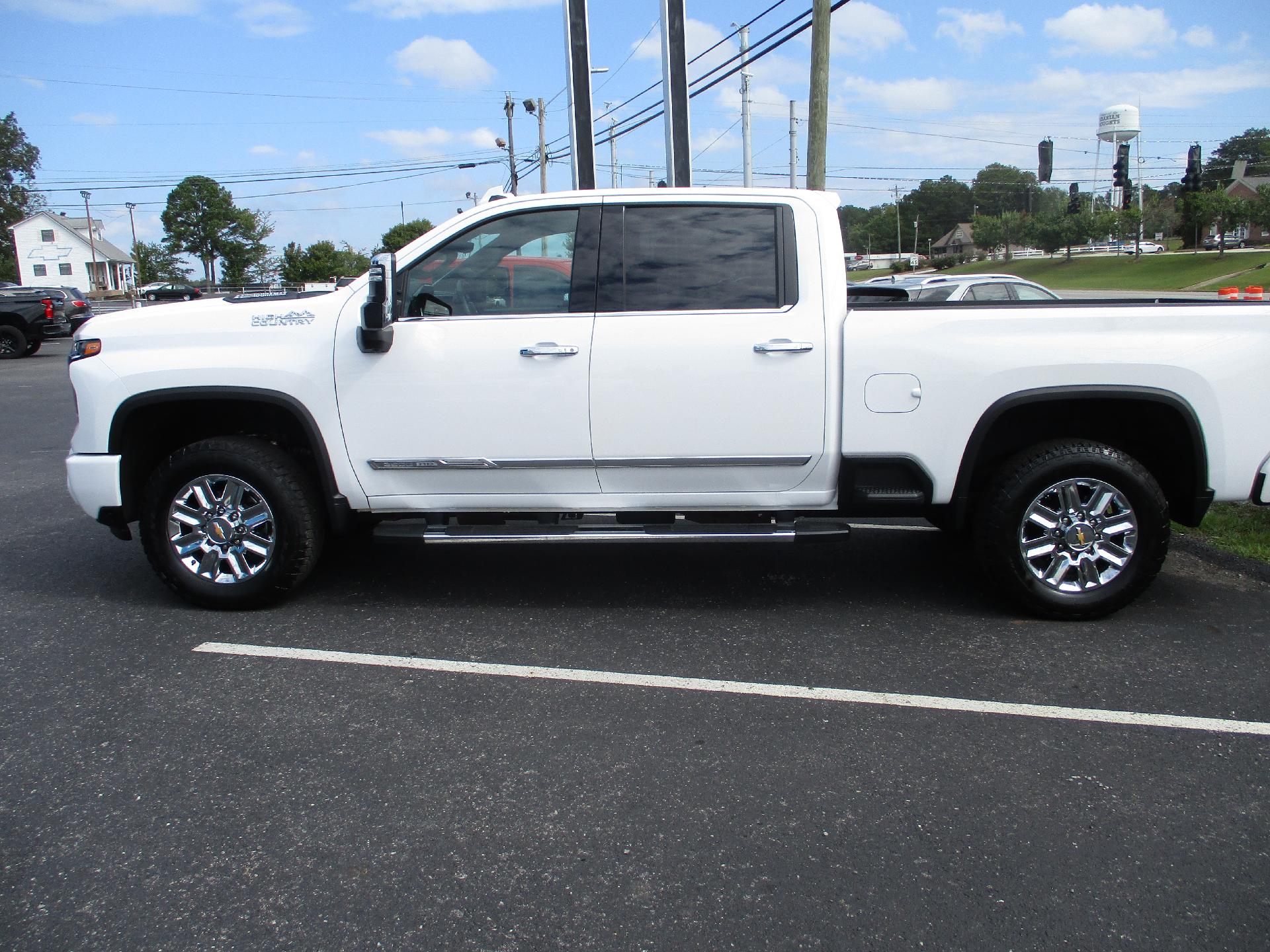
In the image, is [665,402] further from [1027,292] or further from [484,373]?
[1027,292]

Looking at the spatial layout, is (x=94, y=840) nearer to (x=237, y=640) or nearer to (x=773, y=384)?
(x=237, y=640)

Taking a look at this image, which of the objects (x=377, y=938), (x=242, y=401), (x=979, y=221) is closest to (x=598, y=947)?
(x=377, y=938)

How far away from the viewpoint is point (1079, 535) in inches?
188

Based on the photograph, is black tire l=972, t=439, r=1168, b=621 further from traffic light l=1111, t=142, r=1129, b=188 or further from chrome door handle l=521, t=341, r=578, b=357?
traffic light l=1111, t=142, r=1129, b=188

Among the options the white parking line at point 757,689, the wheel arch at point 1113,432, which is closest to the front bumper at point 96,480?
the white parking line at point 757,689

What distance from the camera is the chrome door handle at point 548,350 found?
4.68 meters

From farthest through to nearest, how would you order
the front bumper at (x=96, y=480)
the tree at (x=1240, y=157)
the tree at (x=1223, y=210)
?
1. the tree at (x=1240, y=157)
2. the tree at (x=1223, y=210)
3. the front bumper at (x=96, y=480)

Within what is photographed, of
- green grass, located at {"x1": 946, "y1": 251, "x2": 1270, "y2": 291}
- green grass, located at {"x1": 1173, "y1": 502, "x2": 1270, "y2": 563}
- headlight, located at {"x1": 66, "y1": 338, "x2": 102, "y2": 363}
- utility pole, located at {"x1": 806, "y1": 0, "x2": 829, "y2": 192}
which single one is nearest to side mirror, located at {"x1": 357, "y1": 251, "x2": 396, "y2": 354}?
headlight, located at {"x1": 66, "y1": 338, "x2": 102, "y2": 363}

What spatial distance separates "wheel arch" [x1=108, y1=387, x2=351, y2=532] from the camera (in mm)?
4840

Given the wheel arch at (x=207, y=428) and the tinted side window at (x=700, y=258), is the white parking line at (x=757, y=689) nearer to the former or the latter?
the wheel arch at (x=207, y=428)

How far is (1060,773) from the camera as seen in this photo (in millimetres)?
3406

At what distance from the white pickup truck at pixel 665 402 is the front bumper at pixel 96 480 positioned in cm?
1

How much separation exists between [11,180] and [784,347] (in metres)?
97.8

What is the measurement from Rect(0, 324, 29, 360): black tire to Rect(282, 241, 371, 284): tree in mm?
48391
